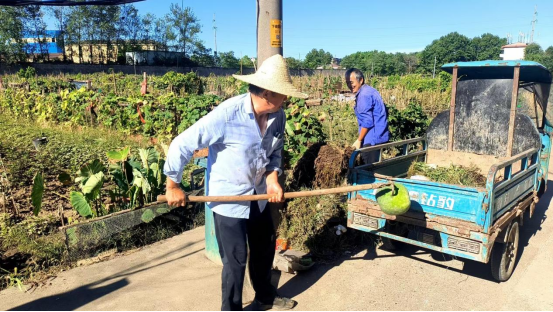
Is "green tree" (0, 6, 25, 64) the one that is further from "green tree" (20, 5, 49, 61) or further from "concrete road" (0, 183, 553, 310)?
"concrete road" (0, 183, 553, 310)

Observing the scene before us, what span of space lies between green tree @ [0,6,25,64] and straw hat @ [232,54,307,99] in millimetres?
41917

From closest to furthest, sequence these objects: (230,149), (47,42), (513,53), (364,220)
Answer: (230,149) → (364,220) → (47,42) → (513,53)

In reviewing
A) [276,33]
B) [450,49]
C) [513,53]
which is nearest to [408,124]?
[276,33]

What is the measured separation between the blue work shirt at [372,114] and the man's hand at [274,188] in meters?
2.38

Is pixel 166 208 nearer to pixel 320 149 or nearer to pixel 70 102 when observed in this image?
pixel 320 149

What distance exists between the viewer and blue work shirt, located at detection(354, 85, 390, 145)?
16.8ft

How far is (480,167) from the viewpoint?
5531 mm

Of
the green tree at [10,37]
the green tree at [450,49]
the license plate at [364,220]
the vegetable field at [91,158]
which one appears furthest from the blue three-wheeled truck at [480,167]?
the green tree at [450,49]

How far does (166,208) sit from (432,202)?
9.29ft

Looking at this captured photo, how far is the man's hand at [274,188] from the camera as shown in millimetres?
2887

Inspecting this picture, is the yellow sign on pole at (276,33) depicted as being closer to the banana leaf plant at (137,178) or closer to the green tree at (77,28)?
the banana leaf plant at (137,178)

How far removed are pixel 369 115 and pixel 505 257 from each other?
84.8 inches

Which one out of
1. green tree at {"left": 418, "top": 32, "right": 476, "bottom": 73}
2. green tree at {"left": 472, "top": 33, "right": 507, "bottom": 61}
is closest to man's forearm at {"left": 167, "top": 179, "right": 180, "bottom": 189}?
green tree at {"left": 418, "top": 32, "right": 476, "bottom": 73}

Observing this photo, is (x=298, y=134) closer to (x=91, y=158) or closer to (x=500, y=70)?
(x=500, y=70)
